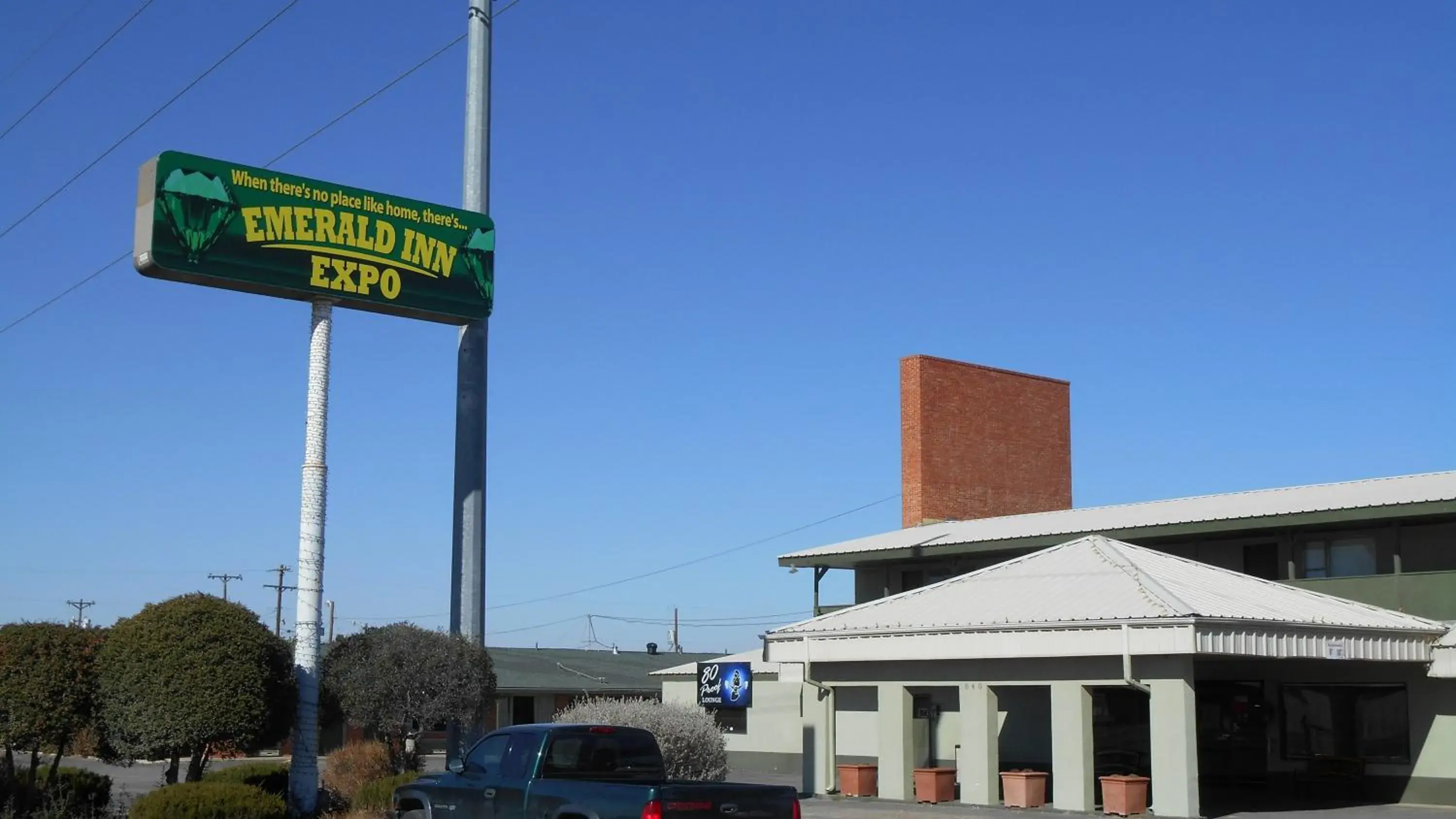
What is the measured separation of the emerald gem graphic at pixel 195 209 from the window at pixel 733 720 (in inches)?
806

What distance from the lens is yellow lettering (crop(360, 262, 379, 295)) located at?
75.8 feet

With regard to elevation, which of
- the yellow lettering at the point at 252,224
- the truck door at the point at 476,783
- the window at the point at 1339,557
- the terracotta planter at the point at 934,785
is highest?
the yellow lettering at the point at 252,224

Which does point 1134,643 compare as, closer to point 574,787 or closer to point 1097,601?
point 1097,601

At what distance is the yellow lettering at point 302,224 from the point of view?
884 inches

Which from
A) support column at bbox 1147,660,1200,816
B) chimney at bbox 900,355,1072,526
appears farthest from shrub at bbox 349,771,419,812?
chimney at bbox 900,355,1072,526

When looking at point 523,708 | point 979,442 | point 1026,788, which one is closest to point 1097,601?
point 1026,788

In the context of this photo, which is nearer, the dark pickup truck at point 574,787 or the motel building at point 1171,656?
the dark pickup truck at point 574,787

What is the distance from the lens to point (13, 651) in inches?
811

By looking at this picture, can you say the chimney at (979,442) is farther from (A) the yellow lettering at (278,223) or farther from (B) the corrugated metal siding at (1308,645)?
(A) the yellow lettering at (278,223)

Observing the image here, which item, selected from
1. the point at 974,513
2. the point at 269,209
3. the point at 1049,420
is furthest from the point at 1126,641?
the point at 1049,420

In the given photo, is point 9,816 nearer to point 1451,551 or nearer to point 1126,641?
point 1126,641

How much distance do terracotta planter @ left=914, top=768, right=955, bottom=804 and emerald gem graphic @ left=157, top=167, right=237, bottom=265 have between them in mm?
14334

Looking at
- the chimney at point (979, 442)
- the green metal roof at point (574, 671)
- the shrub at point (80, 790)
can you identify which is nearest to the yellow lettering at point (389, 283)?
the shrub at point (80, 790)

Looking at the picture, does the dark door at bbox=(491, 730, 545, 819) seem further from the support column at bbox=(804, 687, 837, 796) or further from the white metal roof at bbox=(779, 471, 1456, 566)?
the white metal roof at bbox=(779, 471, 1456, 566)
